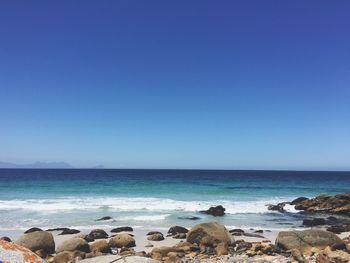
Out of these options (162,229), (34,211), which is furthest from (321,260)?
(34,211)

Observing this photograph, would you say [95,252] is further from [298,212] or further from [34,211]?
[298,212]

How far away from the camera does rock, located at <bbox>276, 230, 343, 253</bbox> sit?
11802 mm

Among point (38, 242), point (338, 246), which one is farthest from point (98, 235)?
point (338, 246)

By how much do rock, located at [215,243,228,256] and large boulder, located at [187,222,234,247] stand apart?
642mm

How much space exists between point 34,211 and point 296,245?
57.6ft

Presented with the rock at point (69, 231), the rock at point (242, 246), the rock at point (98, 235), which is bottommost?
the rock at point (69, 231)

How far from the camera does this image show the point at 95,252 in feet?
39.5

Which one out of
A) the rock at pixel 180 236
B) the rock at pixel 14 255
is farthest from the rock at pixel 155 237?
the rock at pixel 14 255

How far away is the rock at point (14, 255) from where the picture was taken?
4301mm

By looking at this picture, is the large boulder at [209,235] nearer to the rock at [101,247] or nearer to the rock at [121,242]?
the rock at [121,242]

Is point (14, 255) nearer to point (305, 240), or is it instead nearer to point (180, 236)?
point (305, 240)

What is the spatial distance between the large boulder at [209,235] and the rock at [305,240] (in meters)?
1.88

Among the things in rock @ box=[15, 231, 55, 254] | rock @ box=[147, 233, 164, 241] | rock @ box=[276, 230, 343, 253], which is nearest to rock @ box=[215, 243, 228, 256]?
rock @ box=[276, 230, 343, 253]

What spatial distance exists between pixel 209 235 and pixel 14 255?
966 centimetres
